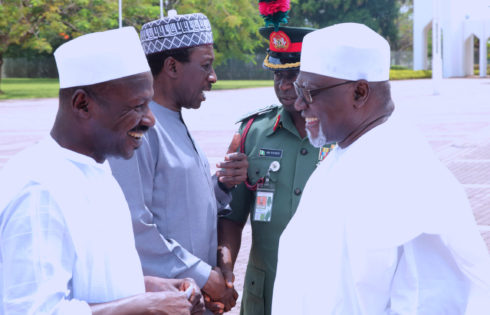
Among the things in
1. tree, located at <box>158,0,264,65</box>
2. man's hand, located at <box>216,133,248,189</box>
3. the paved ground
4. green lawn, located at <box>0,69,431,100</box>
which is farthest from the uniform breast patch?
tree, located at <box>158,0,264,65</box>

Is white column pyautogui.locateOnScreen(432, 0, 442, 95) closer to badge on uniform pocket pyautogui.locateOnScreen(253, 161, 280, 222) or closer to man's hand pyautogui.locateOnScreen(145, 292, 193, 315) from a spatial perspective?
badge on uniform pocket pyautogui.locateOnScreen(253, 161, 280, 222)

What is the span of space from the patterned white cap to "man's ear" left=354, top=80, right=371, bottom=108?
93cm

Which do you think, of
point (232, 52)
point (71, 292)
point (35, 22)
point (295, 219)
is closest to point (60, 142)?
point (71, 292)

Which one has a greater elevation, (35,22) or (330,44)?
(35,22)

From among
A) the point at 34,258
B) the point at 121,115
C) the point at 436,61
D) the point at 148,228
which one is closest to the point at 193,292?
the point at 148,228

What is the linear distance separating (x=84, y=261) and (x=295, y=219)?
0.73 metres

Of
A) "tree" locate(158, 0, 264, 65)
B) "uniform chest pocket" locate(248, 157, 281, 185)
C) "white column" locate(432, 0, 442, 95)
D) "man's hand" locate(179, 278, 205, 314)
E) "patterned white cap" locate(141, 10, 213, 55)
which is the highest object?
"tree" locate(158, 0, 264, 65)

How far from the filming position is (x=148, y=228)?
8.50 feet

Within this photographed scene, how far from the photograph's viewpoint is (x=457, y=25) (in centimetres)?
5322

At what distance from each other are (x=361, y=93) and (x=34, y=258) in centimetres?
113

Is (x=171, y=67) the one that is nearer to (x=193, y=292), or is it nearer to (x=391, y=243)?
(x=193, y=292)

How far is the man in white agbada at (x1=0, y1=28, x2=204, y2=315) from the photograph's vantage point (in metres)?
1.60

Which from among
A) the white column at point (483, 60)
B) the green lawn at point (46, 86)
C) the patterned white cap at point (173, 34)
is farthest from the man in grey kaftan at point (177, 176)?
the white column at point (483, 60)

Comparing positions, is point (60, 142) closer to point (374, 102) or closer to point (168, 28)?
point (374, 102)
